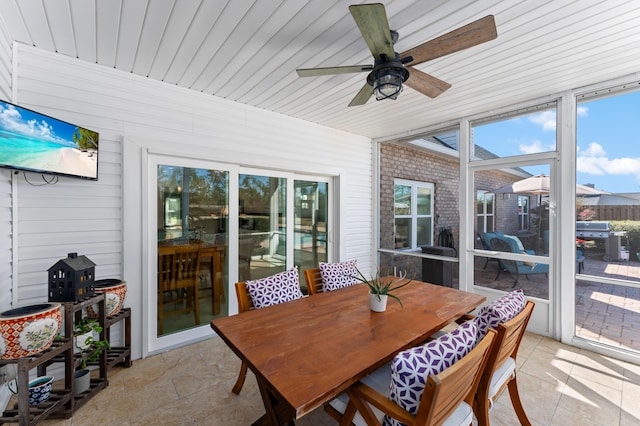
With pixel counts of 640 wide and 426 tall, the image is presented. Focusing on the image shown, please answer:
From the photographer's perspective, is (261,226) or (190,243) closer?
(190,243)

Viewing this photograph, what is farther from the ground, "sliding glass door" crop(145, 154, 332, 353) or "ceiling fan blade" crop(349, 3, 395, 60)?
"ceiling fan blade" crop(349, 3, 395, 60)

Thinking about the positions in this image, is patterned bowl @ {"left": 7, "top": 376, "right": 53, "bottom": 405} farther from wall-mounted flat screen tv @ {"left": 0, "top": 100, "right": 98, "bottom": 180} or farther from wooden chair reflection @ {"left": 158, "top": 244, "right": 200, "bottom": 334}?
wall-mounted flat screen tv @ {"left": 0, "top": 100, "right": 98, "bottom": 180}

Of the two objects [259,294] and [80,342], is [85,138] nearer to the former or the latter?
[80,342]

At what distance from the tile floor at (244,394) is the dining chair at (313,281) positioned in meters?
0.95

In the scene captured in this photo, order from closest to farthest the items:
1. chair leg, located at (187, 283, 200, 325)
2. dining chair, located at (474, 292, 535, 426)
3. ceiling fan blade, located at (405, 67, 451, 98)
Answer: dining chair, located at (474, 292, 535, 426), ceiling fan blade, located at (405, 67, 451, 98), chair leg, located at (187, 283, 200, 325)

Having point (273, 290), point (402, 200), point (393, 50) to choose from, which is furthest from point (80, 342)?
point (402, 200)

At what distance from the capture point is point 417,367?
3.76ft

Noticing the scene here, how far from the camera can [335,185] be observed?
462 cm

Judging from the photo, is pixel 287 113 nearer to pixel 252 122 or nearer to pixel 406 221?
pixel 252 122

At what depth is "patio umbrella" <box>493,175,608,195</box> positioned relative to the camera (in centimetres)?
304

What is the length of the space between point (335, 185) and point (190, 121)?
7.78ft

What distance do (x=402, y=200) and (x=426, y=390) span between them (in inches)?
162

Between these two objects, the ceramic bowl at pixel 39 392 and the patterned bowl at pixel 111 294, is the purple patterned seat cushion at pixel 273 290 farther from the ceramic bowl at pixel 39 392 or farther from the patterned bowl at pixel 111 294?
the ceramic bowl at pixel 39 392

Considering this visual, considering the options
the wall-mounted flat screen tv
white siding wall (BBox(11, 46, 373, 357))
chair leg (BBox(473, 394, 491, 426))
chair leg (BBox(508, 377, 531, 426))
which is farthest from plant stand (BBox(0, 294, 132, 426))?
chair leg (BBox(508, 377, 531, 426))
